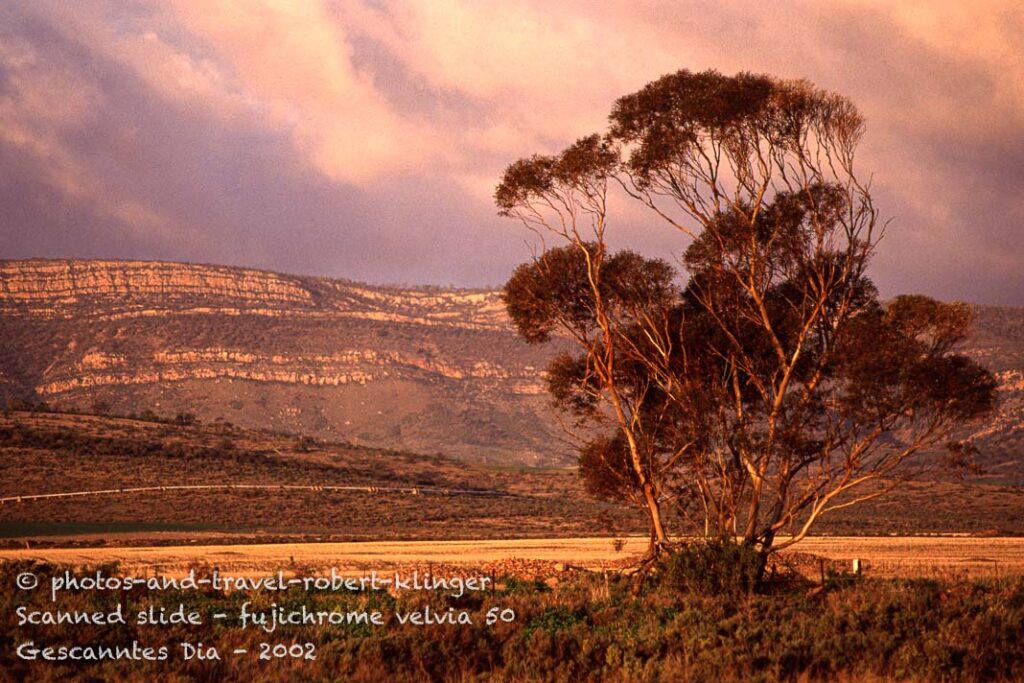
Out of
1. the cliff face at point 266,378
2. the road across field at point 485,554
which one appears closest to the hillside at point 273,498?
the road across field at point 485,554

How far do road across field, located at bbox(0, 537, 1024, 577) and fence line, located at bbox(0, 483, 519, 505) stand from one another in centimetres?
2452

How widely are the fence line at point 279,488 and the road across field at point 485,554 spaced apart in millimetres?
24520

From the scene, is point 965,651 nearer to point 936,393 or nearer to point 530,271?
point 936,393

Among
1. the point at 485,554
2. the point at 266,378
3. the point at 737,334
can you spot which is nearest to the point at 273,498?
the point at 485,554

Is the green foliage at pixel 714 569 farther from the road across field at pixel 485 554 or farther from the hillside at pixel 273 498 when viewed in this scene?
the hillside at pixel 273 498

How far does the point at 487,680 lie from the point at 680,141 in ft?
54.6

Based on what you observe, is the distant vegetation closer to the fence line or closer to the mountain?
the fence line

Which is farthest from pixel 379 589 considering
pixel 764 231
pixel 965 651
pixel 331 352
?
pixel 331 352

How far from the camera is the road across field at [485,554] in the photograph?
1228 inches

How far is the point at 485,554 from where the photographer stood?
129ft

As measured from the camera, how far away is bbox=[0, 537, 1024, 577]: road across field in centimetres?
→ 3120

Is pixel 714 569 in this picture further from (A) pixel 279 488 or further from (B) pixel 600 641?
(A) pixel 279 488

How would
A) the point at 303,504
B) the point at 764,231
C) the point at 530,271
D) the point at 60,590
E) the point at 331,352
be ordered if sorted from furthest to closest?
1. the point at 331,352
2. the point at 303,504
3. the point at 530,271
4. the point at 764,231
5. the point at 60,590

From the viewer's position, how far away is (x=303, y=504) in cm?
6844
